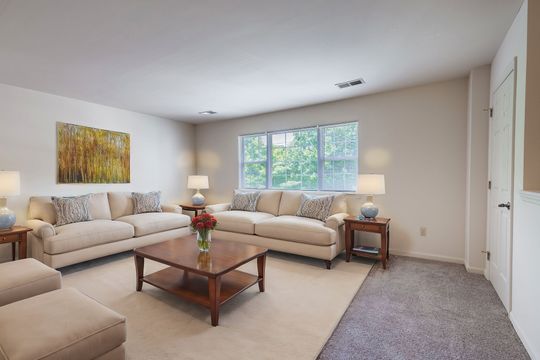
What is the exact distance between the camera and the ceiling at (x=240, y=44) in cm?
188

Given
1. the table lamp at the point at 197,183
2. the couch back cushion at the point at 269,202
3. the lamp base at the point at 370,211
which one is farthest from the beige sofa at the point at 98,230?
the lamp base at the point at 370,211

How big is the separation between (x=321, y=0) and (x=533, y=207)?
1955 millimetres

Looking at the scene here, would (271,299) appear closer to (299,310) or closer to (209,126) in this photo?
(299,310)

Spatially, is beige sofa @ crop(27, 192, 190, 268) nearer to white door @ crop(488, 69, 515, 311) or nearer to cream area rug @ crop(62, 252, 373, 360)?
cream area rug @ crop(62, 252, 373, 360)

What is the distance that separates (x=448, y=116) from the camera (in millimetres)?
3371

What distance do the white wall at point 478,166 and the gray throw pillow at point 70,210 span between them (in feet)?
16.1

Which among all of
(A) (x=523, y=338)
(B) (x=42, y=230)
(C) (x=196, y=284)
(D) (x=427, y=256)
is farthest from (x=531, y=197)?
(B) (x=42, y=230)

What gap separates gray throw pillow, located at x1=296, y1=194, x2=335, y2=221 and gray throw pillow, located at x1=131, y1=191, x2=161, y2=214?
2.44m

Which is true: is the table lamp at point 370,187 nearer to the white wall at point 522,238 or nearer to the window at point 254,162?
the white wall at point 522,238

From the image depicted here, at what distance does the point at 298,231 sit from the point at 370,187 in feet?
3.57

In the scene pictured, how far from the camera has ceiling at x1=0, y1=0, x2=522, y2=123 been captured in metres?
1.88

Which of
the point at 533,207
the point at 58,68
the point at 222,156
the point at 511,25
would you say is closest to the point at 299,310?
the point at 533,207

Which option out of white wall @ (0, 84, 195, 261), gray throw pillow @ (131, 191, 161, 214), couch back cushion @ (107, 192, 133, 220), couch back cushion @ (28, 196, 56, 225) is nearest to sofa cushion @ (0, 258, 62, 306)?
couch back cushion @ (28, 196, 56, 225)

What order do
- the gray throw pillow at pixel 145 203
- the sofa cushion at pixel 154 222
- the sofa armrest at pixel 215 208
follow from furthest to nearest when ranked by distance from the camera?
the sofa armrest at pixel 215 208
the gray throw pillow at pixel 145 203
the sofa cushion at pixel 154 222
